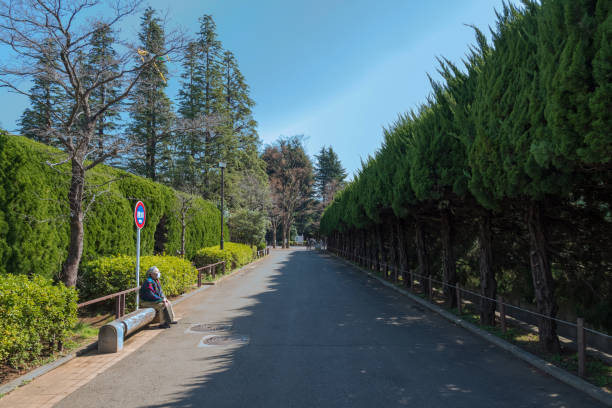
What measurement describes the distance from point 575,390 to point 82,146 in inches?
368

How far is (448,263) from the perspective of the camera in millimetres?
11375

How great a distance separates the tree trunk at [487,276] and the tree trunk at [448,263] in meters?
1.85

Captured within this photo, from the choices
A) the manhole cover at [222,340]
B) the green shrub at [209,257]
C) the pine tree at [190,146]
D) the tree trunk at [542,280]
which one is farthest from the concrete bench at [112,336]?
the pine tree at [190,146]

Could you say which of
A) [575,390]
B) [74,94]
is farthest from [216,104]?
[575,390]

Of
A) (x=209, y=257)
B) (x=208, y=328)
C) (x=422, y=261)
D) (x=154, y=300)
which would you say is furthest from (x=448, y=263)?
(x=209, y=257)

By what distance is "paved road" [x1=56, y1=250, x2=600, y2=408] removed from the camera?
4465 millimetres

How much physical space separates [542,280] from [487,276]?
2191 millimetres

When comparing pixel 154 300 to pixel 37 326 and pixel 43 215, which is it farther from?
pixel 43 215

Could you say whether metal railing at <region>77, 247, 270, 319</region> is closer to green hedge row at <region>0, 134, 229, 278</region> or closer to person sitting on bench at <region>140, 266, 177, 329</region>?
person sitting on bench at <region>140, 266, 177, 329</region>

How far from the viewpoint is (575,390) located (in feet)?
15.9

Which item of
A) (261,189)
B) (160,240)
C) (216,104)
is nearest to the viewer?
(160,240)

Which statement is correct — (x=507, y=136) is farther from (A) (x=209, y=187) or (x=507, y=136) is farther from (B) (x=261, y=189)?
(B) (x=261, y=189)

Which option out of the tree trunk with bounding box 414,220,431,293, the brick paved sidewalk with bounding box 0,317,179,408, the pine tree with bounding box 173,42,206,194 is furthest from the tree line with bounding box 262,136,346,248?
the brick paved sidewalk with bounding box 0,317,179,408

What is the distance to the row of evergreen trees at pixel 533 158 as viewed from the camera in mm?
4418
